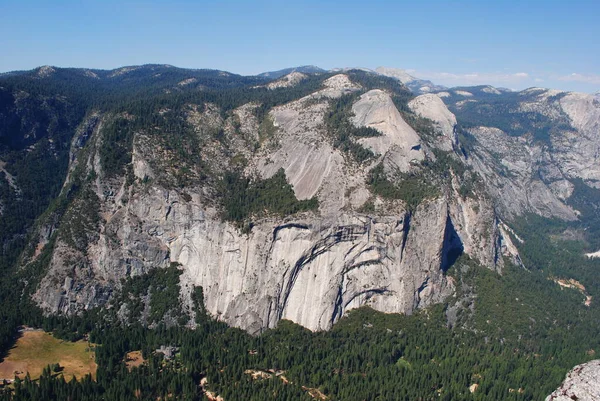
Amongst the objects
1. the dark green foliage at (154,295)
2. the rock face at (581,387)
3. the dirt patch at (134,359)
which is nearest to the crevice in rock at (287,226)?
the dark green foliage at (154,295)

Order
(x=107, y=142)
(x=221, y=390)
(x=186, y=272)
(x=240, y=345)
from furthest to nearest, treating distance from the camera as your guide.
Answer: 1. (x=107, y=142)
2. (x=186, y=272)
3. (x=240, y=345)
4. (x=221, y=390)

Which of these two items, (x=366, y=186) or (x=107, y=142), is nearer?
(x=366, y=186)

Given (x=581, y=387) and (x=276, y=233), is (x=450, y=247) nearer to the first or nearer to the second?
(x=276, y=233)

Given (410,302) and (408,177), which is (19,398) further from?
(408,177)

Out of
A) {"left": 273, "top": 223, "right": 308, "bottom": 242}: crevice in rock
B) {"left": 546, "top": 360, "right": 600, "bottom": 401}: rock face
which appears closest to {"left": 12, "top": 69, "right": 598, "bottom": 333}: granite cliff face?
{"left": 273, "top": 223, "right": 308, "bottom": 242}: crevice in rock

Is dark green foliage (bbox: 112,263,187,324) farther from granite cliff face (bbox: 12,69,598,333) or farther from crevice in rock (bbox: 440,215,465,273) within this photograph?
crevice in rock (bbox: 440,215,465,273)

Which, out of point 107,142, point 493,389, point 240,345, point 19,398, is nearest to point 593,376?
point 493,389

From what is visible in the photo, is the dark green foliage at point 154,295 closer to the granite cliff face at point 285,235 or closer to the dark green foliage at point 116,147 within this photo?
the granite cliff face at point 285,235
